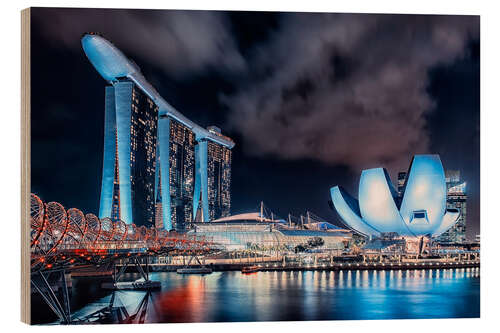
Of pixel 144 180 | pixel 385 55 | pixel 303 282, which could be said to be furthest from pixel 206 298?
pixel 144 180

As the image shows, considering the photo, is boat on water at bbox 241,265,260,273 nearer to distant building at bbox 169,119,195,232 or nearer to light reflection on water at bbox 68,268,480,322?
light reflection on water at bbox 68,268,480,322

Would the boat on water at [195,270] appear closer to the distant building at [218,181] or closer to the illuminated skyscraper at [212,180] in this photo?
the illuminated skyscraper at [212,180]

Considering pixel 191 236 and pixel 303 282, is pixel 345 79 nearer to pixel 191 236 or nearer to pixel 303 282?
pixel 303 282

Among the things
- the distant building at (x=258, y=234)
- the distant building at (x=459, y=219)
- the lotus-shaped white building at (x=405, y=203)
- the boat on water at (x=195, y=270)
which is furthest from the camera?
the distant building at (x=459, y=219)

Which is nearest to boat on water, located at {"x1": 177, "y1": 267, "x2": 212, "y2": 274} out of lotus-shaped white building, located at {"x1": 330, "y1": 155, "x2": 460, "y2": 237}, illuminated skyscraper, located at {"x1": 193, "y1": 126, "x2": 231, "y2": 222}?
lotus-shaped white building, located at {"x1": 330, "y1": 155, "x2": 460, "y2": 237}

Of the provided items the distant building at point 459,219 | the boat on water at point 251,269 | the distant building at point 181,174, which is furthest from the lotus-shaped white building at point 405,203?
the distant building at point 459,219

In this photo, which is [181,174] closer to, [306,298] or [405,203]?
[405,203]
